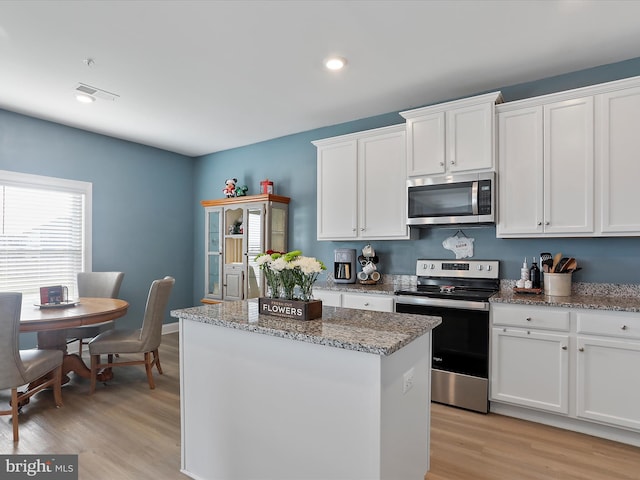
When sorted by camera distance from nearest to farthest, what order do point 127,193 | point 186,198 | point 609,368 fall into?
point 609,368, point 127,193, point 186,198

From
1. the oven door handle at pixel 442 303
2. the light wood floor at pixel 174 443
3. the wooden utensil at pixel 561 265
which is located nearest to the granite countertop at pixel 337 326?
the light wood floor at pixel 174 443

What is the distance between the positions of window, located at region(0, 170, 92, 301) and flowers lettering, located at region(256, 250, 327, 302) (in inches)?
139

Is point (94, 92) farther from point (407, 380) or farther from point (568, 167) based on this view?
point (568, 167)

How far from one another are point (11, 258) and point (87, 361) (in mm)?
1357

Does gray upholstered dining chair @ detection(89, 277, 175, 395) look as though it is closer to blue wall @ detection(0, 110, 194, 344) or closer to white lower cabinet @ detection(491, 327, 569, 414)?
blue wall @ detection(0, 110, 194, 344)

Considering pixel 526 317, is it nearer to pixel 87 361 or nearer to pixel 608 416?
pixel 608 416

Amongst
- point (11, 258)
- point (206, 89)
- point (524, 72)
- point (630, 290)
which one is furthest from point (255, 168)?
point (630, 290)

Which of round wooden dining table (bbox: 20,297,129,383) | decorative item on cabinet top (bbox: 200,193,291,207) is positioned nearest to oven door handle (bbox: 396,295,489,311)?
decorative item on cabinet top (bbox: 200,193,291,207)

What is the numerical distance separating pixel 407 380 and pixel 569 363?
1648mm

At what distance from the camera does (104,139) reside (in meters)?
4.64

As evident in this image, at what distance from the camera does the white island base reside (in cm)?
143

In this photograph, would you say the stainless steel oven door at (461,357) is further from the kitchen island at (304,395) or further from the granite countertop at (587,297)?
the kitchen island at (304,395)

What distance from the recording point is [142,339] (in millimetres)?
3303

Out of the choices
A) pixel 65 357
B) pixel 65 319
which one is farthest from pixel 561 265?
pixel 65 357
